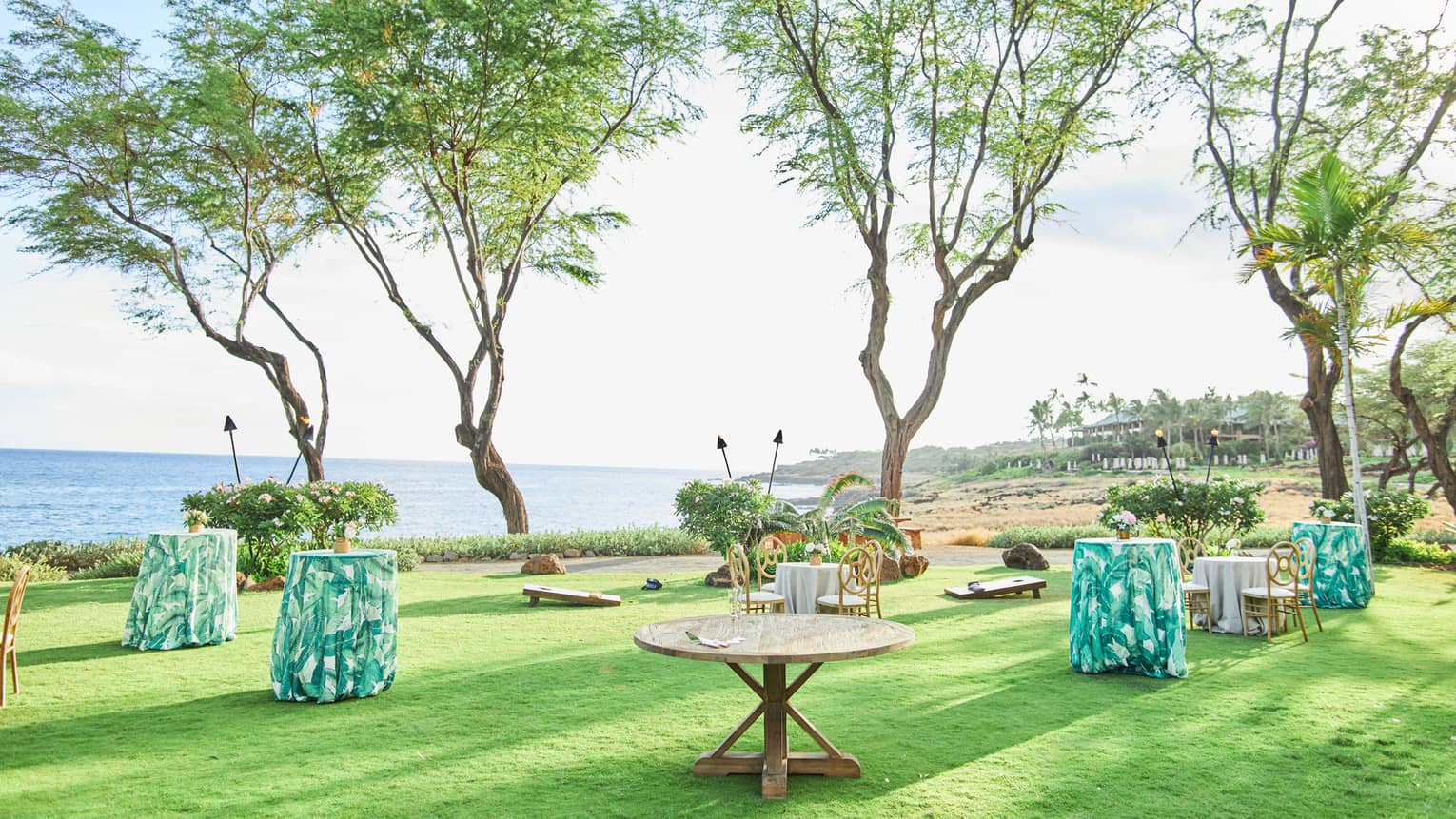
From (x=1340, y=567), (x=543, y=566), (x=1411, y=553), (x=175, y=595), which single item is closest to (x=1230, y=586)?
(x=1340, y=567)

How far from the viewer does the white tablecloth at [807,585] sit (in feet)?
31.3

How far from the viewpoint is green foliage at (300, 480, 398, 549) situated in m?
12.5

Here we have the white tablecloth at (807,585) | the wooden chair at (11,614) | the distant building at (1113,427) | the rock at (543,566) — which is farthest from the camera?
the distant building at (1113,427)

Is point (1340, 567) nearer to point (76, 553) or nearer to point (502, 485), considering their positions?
point (502, 485)

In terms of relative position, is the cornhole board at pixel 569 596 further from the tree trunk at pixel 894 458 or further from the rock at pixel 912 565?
the tree trunk at pixel 894 458

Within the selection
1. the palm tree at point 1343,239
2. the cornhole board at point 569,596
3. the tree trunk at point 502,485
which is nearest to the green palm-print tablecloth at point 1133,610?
the cornhole board at point 569,596

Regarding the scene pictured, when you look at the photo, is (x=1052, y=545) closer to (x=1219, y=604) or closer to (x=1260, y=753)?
(x=1219, y=604)

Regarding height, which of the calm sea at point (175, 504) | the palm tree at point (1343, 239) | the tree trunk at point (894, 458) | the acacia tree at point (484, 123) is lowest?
the calm sea at point (175, 504)

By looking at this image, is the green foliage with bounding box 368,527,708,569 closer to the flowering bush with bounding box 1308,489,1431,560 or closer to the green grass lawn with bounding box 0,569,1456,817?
the green grass lawn with bounding box 0,569,1456,817

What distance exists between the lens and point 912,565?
45.1 ft

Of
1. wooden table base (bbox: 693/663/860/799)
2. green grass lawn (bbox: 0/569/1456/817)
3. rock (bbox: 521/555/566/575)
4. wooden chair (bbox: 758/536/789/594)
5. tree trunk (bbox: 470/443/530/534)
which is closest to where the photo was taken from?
green grass lawn (bbox: 0/569/1456/817)

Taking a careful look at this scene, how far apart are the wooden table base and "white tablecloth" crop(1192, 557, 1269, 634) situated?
6192 millimetres

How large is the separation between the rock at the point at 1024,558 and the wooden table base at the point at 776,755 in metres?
11.1

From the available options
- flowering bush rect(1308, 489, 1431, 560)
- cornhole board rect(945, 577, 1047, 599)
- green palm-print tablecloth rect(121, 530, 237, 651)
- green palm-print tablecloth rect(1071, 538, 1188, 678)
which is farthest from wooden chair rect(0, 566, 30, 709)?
flowering bush rect(1308, 489, 1431, 560)
